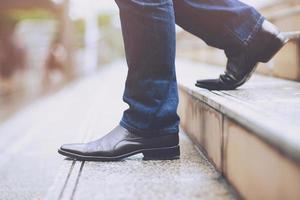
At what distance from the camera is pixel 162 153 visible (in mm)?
1208

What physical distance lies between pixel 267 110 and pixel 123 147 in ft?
1.35

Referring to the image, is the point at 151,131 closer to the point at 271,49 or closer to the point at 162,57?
the point at 162,57

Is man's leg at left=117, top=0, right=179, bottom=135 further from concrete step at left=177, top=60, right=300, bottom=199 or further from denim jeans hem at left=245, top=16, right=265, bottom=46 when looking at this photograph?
denim jeans hem at left=245, top=16, right=265, bottom=46

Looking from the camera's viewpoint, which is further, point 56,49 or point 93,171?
point 56,49

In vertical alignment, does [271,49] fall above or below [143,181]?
above

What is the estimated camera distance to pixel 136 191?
974 mm

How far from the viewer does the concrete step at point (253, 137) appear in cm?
67

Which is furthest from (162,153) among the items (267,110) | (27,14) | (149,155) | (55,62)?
(27,14)

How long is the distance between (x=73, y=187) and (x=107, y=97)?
2077mm

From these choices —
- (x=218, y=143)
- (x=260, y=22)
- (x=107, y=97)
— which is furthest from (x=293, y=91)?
(x=107, y=97)

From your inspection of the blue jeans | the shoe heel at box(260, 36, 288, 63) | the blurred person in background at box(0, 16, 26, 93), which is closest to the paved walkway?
the blue jeans

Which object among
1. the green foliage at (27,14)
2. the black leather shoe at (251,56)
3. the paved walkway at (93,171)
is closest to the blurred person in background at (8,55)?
the green foliage at (27,14)

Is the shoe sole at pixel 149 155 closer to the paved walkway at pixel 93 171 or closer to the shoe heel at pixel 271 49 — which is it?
the paved walkway at pixel 93 171

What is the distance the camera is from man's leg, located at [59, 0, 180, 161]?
1097 mm
